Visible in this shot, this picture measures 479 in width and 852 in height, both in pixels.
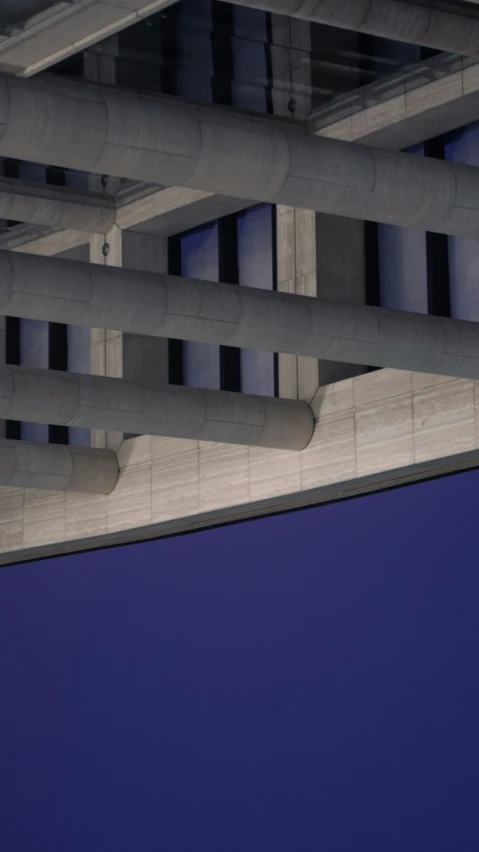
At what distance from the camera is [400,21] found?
64.1 feet

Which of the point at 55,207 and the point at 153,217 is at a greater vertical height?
the point at 153,217

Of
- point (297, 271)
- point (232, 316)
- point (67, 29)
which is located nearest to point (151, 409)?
point (232, 316)

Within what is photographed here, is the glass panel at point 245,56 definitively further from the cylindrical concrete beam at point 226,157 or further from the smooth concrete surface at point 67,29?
the cylindrical concrete beam at point 226,157

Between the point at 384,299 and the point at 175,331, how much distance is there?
613cm

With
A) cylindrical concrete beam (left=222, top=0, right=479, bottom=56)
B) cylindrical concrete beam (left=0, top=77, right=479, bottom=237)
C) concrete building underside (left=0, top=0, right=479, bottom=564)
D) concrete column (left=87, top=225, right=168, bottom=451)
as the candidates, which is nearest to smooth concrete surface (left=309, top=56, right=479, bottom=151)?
concrete building underside (left=0, top=0, right=479, bottom=564)

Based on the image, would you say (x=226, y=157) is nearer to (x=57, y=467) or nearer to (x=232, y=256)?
(x=57, y=467)

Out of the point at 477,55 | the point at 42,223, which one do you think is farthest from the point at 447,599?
the point at 42,223

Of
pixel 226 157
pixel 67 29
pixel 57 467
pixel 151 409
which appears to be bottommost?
pixel 226 157

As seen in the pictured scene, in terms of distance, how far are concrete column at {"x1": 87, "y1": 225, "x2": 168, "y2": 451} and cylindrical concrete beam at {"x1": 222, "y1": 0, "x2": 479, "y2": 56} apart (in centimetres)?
1023

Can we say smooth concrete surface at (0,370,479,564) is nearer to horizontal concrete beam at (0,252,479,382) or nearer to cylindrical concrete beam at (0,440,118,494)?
cylindrical concrete beam at (0,440,118,494)

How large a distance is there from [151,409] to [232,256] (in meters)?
5.74

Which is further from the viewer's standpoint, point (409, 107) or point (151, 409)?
point (151, 409)

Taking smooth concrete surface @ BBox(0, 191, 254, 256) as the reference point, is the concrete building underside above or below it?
below

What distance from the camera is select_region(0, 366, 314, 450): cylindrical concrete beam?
23094mm
